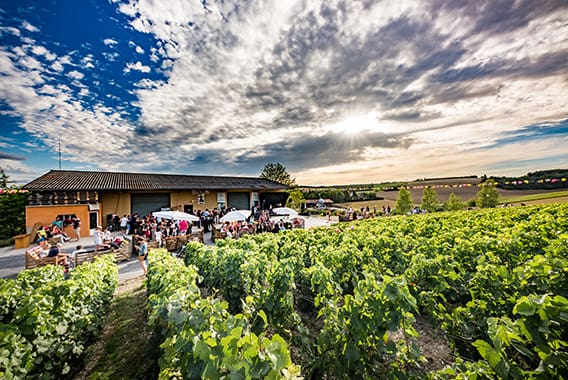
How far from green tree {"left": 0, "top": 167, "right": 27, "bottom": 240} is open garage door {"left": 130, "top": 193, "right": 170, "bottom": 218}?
649 cm

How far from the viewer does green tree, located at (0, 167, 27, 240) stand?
589 inches

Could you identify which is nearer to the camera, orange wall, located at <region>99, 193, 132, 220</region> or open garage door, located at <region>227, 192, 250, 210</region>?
orange wall, located at <region>99, 193, 132, 220</region>

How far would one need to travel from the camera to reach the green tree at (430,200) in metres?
29.4

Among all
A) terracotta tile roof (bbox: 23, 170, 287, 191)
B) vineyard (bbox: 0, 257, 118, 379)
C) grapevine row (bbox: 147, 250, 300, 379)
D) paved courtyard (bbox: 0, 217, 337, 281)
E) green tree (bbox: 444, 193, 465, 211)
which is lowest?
paved courtyard (bbox: 0, 217, 337, 281)

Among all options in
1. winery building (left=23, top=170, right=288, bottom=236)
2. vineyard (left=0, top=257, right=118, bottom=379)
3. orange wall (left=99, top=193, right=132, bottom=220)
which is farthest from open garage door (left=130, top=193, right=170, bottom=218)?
vineyard (left=0, top=257, right=118, bottom=379)

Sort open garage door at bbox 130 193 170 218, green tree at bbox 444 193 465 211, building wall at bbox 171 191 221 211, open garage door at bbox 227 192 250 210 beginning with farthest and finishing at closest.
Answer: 1. green tree at bbox 444 193 465 211
2. open garage door at bbox 227 192 250 210
3. building wall at bbox 171 191 221 211
4. open garage door at bbox 130 193 170 218

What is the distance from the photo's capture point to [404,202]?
28906mm

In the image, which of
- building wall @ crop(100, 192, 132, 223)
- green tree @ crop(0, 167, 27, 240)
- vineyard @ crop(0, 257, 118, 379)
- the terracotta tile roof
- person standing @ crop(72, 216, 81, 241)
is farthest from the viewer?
building wall @ crop(100, 192, 132, 223)

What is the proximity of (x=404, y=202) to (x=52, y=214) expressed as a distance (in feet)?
115

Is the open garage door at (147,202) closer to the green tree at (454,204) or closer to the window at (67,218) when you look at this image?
the window at (67,218)

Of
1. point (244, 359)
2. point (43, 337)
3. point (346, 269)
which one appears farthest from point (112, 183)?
point (244, 359)

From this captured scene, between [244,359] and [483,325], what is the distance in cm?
299

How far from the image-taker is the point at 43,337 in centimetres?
268

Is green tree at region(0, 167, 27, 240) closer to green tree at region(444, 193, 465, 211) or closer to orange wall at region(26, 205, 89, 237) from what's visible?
orange wall at region(26, 205, 89, 237)
